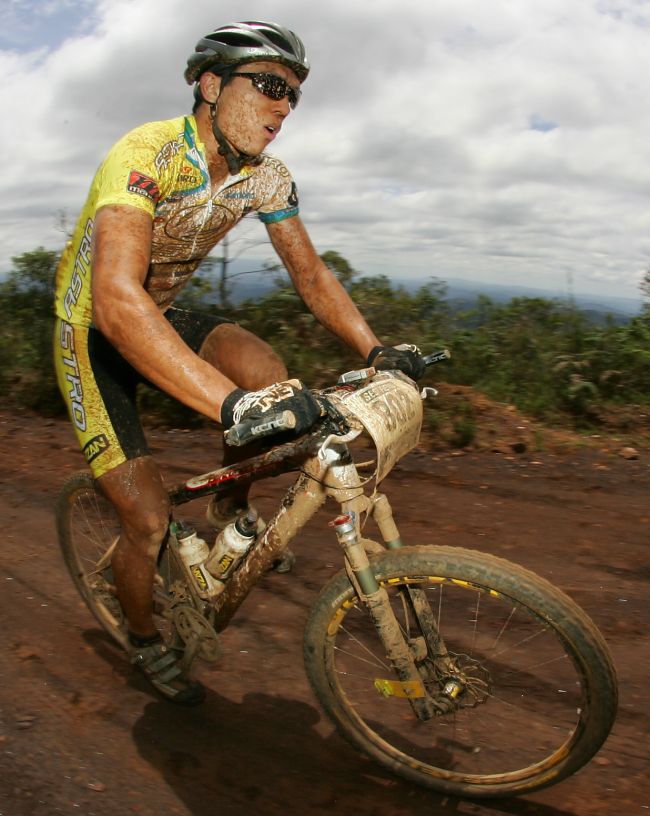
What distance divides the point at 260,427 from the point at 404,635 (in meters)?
1.14

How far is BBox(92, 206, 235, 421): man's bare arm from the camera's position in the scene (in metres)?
2.35

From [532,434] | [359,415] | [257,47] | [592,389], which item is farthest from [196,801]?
[592,389]

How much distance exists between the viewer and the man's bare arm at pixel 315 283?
10.9 feet

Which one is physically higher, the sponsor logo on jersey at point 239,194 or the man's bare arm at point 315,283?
the sponsor logo on jersey at point 239,194

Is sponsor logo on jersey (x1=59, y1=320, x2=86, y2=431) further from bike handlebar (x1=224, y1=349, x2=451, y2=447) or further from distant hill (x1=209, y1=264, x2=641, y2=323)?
distant hill (x1=209, y1=264, x2=641, y2=323)

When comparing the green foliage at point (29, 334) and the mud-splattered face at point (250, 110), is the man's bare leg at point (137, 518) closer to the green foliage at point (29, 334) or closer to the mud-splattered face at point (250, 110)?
the mud-splattered face at point (250, 110)

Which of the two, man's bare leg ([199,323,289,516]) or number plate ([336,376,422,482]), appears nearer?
number plate ([336,376,422,482])

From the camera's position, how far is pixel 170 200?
2.82m

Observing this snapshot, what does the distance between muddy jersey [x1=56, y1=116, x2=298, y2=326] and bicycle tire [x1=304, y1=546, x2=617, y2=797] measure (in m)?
1.58

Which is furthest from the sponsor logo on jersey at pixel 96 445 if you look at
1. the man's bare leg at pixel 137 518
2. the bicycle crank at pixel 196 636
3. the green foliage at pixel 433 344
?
the green foliage at pixel 433 344

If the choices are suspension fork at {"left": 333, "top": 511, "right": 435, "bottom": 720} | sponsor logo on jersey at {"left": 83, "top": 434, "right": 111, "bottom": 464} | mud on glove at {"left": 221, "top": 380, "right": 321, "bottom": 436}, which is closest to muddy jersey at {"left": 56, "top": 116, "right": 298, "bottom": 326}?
sponsor logo on jersey at {"left": 83, "top": 434, "right": 111, "bottom": 464}

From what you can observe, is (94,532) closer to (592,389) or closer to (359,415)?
(359,415)

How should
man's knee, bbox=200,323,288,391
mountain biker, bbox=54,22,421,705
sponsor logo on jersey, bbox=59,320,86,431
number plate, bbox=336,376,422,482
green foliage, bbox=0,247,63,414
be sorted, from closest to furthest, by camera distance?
number plate, bbox=336,376,422,482 → mountain biker, bbox=54,22,421,705 → sponsor logo on jersey, bbox=59,320,86,431 → man's knee, bbox=200,323,288,391 → green foliage, bbox=0,247,63,414

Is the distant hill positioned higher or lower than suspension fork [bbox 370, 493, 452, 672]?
higher
